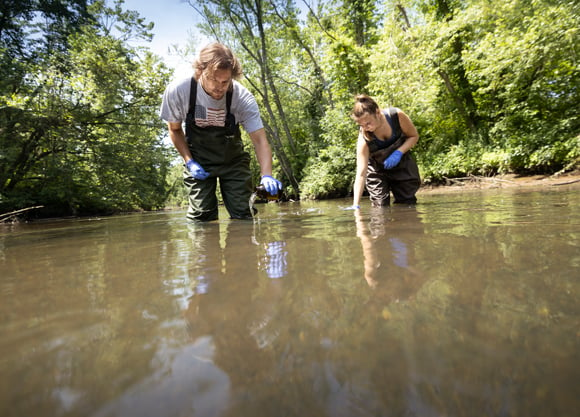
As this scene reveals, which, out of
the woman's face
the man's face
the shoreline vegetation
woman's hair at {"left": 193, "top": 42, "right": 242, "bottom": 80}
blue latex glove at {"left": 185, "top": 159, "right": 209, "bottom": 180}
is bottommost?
the shoreline vegetation

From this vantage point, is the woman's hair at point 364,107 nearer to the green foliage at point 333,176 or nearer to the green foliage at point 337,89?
the green foliage at point 337,89

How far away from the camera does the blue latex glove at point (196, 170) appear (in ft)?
9.84

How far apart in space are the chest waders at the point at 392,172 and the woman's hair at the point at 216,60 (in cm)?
182

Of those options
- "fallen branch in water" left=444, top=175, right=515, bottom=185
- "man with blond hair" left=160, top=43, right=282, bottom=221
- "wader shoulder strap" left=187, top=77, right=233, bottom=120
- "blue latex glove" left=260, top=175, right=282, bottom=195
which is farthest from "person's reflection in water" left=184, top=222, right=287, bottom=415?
"fallen branch in water" left=444, top=175, right=515, bottom=185

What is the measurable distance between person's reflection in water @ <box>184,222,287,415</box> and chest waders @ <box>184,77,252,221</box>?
2064 mm

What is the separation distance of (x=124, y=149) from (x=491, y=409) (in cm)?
1154

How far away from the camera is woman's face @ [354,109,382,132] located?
334 centimetres

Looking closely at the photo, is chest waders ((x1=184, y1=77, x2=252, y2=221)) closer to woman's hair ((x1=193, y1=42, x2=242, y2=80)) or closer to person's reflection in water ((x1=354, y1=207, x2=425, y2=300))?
woman's hair ((x1=193, y1=42, x2=242, y2=80))

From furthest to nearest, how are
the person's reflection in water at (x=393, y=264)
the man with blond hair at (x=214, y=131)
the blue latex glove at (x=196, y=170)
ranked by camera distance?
1. the blue latex glove at (x=196, y=170)
2. the man with blond hair at (x=214, y=131)
3. the person's reflection in water at (x=393, y=264)

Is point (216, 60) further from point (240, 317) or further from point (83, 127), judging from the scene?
point (83, 127)

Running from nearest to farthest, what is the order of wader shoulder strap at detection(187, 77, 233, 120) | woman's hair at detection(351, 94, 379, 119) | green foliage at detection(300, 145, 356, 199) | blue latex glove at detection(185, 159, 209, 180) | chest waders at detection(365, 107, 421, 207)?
wader shoulder strap at detection(187, 77, 233, 120)
blue latex glove at detection(185, 159, 209, 180)
woman's hair at detection(351, 94, 379, 119)
chest waders at detection(365, 107, 421, 207)
green foliage at detection(300, 145, 356, 199)

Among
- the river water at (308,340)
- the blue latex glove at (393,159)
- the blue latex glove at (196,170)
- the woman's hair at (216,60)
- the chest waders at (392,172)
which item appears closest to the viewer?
the river water at (308,340)

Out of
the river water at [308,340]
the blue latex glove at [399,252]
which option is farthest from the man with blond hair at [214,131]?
the river water at [308,340]

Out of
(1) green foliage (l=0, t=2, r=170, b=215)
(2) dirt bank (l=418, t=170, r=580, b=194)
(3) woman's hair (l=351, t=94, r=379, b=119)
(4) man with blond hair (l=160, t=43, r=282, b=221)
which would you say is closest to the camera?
(4) man with blond hair (l=160, t=43, r=282, b=221)
